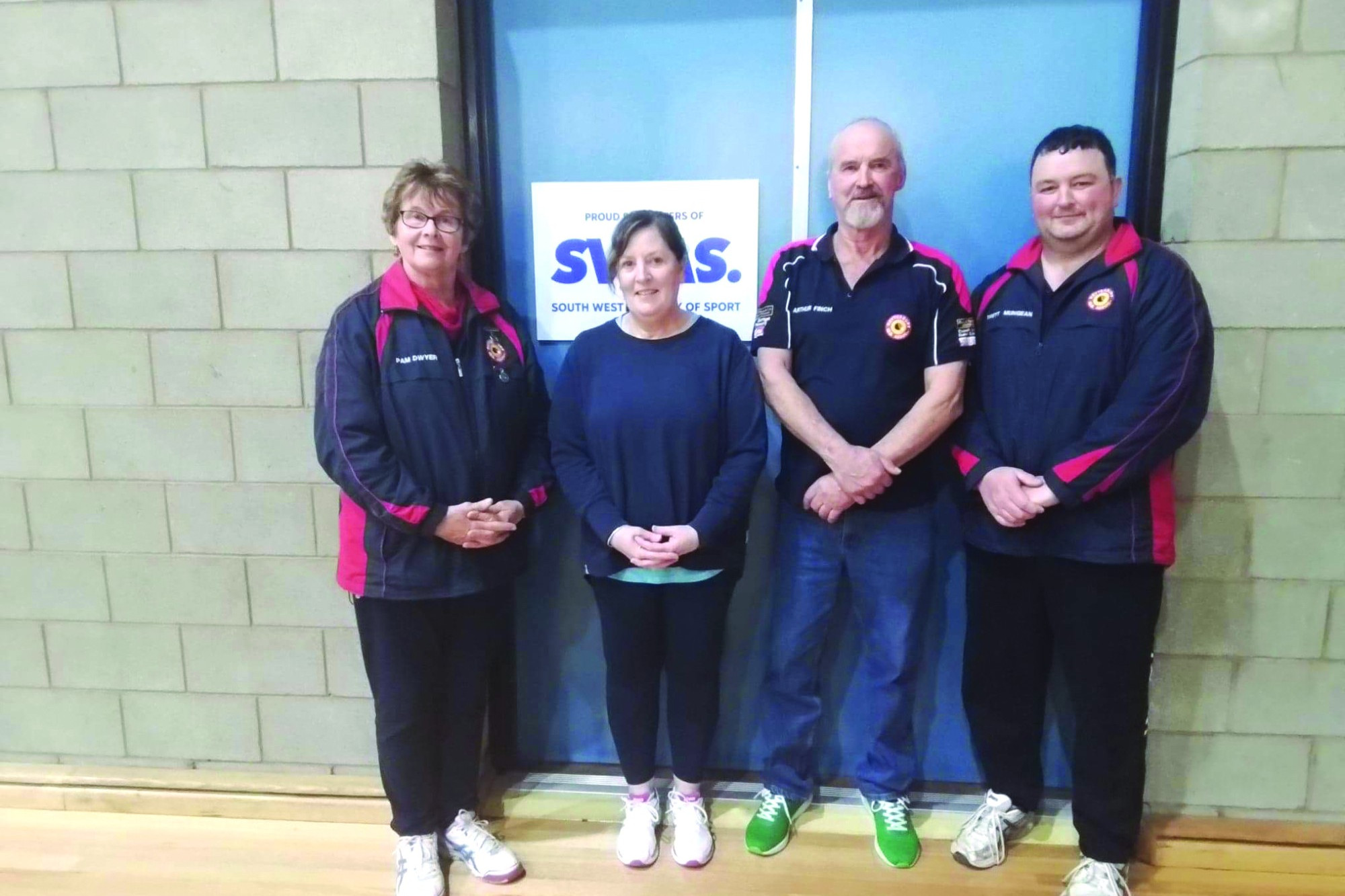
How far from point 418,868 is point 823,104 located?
1.90 metres

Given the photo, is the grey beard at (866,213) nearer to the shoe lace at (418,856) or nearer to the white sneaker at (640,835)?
the white sneaker at (640,835)

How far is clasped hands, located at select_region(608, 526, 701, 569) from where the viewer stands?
1690 mm

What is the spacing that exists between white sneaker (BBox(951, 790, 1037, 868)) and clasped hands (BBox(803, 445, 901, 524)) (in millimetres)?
785

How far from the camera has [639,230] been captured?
66.7 inches

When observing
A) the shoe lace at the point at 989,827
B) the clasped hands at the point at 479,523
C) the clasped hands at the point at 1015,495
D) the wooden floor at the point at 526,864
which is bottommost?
the wooden floor at the point at 526,864

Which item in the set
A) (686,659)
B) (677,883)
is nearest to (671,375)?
(686,659)

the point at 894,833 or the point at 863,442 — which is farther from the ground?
the point at 863,442

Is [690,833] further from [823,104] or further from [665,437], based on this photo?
[823,104]

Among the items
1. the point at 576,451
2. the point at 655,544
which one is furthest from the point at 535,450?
the point at 655,544

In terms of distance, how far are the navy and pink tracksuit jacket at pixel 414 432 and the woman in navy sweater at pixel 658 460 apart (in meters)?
0.13

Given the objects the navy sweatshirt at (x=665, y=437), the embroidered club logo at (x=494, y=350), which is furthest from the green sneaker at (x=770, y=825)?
the embroidered club logo at (x=494, y=350)

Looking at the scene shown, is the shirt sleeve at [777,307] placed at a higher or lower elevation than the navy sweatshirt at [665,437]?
higher

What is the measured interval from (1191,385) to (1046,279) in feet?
A: 1.07

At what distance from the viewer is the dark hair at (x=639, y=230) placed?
5.57ft
